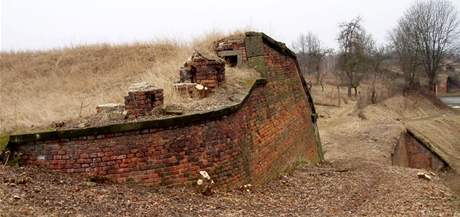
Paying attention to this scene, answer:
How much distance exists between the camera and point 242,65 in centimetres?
1022

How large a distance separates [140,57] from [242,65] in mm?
5046

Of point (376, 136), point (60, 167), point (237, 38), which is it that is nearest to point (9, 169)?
point (60, 167)

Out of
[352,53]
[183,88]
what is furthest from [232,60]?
[352,53]

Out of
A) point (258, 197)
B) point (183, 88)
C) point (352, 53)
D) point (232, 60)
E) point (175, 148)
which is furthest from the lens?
point (352, 53)

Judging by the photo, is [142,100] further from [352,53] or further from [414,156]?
[352,53]

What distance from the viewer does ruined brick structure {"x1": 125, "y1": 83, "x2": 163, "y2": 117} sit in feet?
23.8

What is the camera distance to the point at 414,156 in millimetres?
21703

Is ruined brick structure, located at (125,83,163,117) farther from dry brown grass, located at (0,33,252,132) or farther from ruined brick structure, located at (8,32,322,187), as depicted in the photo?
dry brown grass, located at (0,33,252,132)

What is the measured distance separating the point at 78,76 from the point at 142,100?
7.26 m

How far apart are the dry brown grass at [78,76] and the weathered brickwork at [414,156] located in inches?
444

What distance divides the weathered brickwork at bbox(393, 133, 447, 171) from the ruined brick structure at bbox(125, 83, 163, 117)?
1398 cm

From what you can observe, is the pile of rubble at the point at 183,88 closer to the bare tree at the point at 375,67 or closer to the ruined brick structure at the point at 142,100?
the ruined brick structure at the point at 142,100

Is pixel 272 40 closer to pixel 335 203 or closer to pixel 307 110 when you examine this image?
pixel 307 110

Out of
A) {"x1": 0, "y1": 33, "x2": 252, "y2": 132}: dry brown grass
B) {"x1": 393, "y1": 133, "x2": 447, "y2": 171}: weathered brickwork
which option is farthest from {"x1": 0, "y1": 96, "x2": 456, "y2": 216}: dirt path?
{"x1": 393, "y1": 133, "x2": 447, "y2": 171}: weathered brickwork
